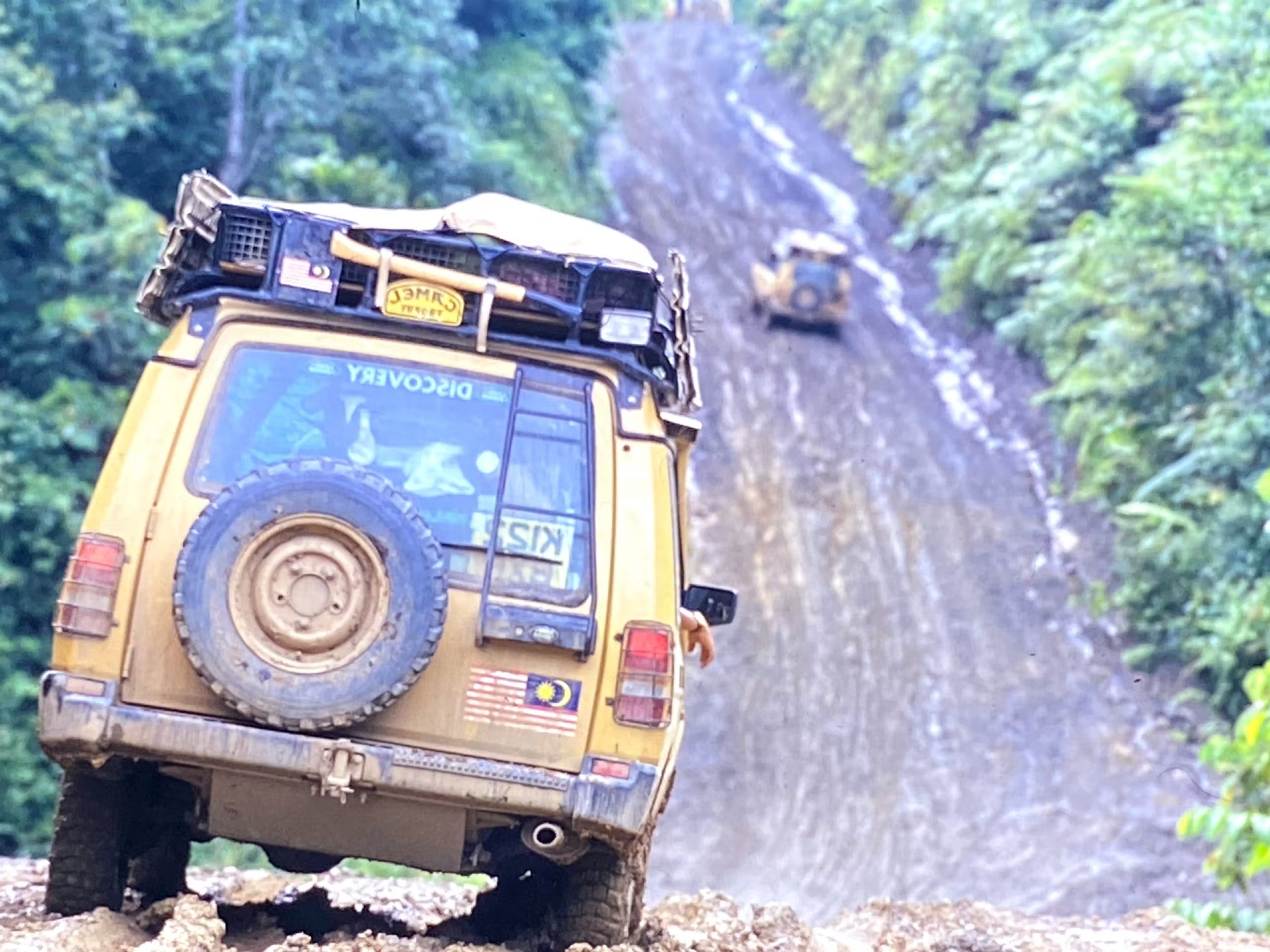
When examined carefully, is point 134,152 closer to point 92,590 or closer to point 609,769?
point 92,590

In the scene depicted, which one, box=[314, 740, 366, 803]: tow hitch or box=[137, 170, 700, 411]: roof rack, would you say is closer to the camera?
box=[314, 740, 366, 803]: tow hitch

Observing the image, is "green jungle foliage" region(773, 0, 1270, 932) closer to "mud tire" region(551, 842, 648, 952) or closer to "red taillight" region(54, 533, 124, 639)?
"mud tire" region(551, 842, 648, 952)

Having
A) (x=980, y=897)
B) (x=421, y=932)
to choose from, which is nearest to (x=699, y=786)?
(x=980, y=897)

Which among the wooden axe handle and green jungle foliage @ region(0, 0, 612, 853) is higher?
green jungle foliage @ region(0, 0, 612, 853)

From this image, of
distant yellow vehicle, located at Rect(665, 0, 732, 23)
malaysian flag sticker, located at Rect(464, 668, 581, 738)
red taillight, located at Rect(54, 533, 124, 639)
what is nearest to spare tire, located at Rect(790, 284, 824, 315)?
malaysian flag sticker, located at Rect(464, 668, 581, 738)

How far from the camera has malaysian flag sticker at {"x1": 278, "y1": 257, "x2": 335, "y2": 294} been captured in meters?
5.51

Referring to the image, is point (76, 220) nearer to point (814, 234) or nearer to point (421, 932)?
point (421, 932)

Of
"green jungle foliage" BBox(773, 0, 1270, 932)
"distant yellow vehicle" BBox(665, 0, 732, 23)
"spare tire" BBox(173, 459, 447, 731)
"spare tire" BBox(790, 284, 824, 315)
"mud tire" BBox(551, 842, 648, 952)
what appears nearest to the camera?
"spare tire" BBox(173, 459, 447, 731)

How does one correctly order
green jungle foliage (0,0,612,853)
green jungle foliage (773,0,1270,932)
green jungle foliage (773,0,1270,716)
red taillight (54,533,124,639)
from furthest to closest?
green jungle foliage (773,0,1270,716) < green jungle foliage (773,0,1270,932) < green jungle foliage (0,0,612,853) < red taillight (54,533,124,639)

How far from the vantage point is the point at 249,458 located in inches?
209

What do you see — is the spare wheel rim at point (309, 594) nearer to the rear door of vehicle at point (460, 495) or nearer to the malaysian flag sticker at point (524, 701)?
the rear door of vehicle at point (460, 495)

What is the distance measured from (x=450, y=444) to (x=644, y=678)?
896mm

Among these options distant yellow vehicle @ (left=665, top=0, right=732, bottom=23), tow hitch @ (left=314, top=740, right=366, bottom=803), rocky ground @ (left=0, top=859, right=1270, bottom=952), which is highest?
distant yellow vehicle @ (left=665, top=0, right=732, bottom=23)

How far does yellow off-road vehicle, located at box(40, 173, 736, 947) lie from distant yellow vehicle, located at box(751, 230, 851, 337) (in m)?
21.0
